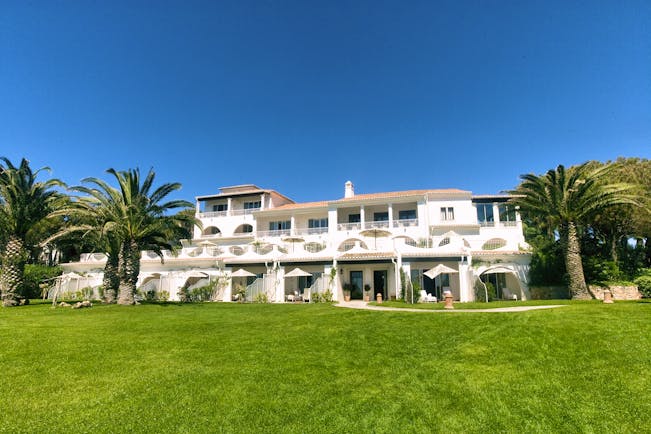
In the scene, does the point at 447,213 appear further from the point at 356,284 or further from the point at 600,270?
the point at 600,270

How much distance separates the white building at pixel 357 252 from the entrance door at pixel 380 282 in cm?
7

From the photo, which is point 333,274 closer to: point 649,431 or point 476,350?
point 476,350

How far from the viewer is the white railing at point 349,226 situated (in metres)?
33.9

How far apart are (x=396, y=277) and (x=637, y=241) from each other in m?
18.0

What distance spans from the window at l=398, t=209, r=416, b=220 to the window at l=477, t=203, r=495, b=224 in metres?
6.44

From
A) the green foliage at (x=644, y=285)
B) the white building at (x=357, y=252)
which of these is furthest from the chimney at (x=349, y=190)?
the green foliage at (x=644, y=285)

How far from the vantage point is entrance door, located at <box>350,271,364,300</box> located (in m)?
28.1

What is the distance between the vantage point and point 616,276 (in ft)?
73.4

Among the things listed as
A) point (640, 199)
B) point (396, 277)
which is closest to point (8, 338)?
point (396, 277)

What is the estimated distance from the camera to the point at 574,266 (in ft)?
70.6

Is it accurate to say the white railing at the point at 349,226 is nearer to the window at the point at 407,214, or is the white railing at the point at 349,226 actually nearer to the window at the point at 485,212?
the window at the point at 407,214

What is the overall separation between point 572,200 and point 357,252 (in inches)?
531

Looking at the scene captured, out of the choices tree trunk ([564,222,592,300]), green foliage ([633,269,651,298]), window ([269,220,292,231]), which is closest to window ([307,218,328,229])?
window ([269,220,292,231])

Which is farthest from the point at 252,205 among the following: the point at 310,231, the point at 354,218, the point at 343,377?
the point at 343,377
